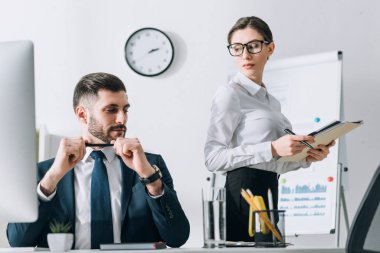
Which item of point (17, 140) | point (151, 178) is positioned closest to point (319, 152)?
point (151, 178)

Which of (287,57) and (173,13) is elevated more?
(173,13)

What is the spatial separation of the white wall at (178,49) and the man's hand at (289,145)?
80.4 inches

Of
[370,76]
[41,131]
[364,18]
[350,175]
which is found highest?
[364,18]

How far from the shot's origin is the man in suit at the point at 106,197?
1837mm

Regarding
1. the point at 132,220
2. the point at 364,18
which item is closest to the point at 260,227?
the point at 132,220

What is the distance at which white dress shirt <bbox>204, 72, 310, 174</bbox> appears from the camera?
220cm

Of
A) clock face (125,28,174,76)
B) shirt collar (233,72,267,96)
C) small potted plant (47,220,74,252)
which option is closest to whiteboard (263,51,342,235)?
clock face (125,28,174,76)

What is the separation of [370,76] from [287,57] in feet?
1.68

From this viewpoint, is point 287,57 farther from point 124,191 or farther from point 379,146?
point 124,191

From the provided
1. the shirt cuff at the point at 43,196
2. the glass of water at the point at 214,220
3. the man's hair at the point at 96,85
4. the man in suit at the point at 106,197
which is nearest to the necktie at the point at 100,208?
the man in suit at the point at 106,197

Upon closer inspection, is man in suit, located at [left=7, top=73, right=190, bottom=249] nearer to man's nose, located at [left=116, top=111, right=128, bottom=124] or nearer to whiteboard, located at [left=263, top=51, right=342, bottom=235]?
man's nose, located at [left=116, top=111, right=128, bottom=124]

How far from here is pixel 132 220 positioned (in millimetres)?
1972

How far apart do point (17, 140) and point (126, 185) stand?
2.10 ft

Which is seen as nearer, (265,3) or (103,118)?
(103,118)
